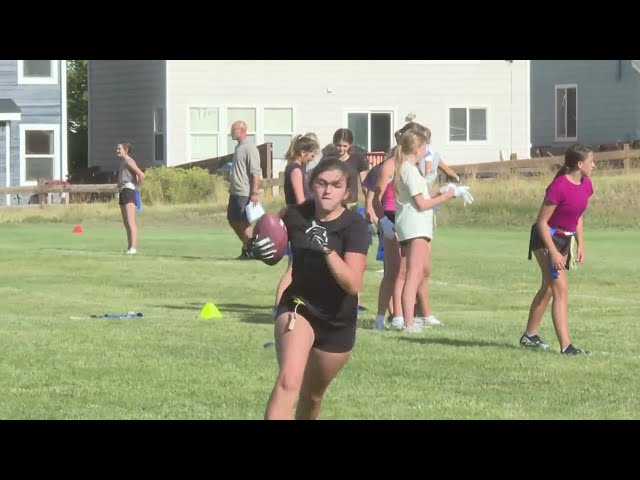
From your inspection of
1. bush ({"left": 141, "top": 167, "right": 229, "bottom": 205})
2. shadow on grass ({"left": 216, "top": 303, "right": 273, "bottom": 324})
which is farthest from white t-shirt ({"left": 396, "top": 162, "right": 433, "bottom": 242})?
bush ({"left": 141, "top": 167, "right": 229, "bottom": 205})

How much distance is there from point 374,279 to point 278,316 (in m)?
11.5

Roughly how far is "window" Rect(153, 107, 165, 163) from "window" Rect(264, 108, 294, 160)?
124 inches

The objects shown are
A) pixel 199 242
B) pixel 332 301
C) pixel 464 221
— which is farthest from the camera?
pixel 464 221

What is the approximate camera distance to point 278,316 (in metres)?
8.02

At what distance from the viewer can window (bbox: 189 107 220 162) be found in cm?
4431

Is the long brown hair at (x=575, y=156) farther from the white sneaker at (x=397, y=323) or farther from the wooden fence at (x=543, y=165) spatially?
the wooden fence at (x=543, y=165)

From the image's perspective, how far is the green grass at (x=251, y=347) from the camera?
961 centimetres

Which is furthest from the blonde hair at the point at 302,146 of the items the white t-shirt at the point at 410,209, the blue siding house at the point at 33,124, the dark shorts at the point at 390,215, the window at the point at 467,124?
the window at the point at 467,124

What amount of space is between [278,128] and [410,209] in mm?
32003

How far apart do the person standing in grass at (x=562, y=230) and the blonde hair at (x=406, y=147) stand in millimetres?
1598

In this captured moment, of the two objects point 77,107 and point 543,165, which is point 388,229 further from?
point 77,107

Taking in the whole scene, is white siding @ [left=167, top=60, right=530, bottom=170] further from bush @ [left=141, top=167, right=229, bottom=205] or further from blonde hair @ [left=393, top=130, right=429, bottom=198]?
blonde hair @ [left=393, top=130, right=429, bottom=198]
